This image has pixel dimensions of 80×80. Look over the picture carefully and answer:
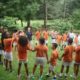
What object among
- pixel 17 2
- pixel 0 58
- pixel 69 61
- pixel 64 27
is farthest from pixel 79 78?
pixel 64 27

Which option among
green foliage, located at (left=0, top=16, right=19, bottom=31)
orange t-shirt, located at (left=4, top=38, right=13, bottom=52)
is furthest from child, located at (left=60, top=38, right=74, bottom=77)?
green foliage, located at (left=0, top=16, right=19, bottom=31)

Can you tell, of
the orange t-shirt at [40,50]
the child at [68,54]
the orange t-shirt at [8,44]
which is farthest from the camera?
the orange t-shirt at [8,44]

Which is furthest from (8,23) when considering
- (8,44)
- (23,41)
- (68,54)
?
(23,41)

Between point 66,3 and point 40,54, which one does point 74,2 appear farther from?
point 40,54

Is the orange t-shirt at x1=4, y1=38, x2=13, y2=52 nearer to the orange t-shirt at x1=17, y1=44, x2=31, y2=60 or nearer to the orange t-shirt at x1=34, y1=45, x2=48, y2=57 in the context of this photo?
the orange t-shirt at x1=17, y1=44, x2=31, y2=60

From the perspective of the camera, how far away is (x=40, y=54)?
13375 mm

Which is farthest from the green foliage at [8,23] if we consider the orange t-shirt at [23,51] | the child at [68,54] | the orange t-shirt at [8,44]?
the orange t-shirt at [23,51]

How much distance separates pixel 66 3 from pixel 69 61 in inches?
2651

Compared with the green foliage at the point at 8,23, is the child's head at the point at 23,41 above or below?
above

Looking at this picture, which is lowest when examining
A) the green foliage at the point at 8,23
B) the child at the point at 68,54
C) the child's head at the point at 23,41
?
the green foliage at the point at 8,23

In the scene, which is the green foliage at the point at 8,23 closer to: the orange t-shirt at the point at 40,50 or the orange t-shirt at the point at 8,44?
the orange t-shirt at the point at 8,44

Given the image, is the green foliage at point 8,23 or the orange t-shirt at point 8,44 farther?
the green foliage at point 8,23

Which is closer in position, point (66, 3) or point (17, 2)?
point (17, 2)

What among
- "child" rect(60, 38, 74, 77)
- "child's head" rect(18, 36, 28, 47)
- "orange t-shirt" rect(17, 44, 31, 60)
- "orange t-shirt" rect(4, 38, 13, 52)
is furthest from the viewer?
"orange t-shirt" rect(4, 38, 13, 52)
